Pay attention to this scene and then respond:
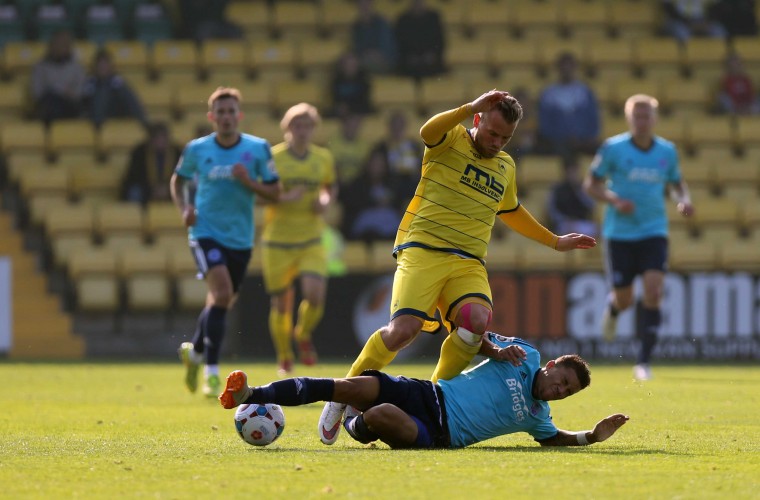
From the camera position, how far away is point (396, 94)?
66.8 feet

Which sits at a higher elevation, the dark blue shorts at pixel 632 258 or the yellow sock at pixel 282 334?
the dark blue shorts at pixel 632 258

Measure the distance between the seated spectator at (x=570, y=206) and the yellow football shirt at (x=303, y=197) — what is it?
4.28 m

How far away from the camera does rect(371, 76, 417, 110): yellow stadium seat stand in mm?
20312

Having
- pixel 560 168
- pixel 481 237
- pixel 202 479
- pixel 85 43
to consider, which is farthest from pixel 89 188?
pixel 202 479

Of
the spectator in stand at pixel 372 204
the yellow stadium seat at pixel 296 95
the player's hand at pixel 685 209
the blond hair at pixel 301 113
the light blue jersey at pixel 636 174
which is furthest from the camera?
the yellow stadium seat at pixel 296 95

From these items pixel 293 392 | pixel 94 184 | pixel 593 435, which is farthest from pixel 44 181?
pixel 593 435

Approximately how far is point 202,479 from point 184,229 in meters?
12.3

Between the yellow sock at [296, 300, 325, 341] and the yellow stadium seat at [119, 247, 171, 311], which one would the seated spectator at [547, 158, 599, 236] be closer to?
the yellow sock at [296, 300, 325, 341]

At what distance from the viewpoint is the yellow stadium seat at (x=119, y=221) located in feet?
59.7

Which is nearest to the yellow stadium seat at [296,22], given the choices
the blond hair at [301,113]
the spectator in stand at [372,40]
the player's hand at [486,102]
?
the spectator in stand at [372,40]

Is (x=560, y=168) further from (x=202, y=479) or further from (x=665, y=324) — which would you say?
(x=202, y=479)

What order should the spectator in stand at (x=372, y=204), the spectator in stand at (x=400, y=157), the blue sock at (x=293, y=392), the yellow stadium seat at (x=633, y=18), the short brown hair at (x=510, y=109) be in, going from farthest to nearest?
the yellow stadium seat at (x=633, y=18)
the spectator in stand at (x=400, y=157)
the spectator in stand at (x=372, y=204)
the short brown hair at (x=510, y=109)
the blue sock at (x=293, y=392)

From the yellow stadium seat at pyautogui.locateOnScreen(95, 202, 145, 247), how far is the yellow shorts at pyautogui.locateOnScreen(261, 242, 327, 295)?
410cm

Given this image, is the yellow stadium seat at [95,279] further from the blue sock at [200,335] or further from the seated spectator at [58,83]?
the blue sock at [200,335]
